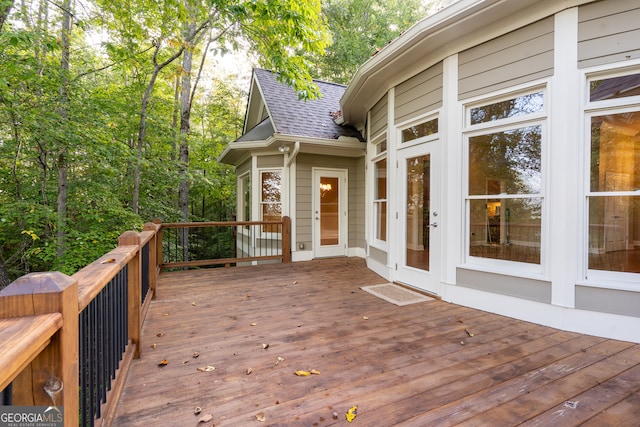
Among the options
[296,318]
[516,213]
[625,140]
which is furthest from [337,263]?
[625,140]

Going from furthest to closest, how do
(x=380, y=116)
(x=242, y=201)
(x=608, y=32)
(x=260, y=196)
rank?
1. (x=242, y=201)
2. (x=260, y=196)
3. (x=380, y=116)
4. (x=608, y=32)

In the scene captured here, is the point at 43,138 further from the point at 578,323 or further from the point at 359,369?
the point at 578,323

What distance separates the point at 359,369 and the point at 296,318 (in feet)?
3.58

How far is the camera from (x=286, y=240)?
5926mm

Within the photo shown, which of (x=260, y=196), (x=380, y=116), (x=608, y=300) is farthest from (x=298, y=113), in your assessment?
(x=608, y=300)

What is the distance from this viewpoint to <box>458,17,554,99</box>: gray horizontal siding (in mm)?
2828

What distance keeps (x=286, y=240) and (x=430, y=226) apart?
2994mm

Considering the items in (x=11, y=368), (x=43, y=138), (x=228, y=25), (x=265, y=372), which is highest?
(x=228, y=25)

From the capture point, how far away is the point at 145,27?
5586 millimetres

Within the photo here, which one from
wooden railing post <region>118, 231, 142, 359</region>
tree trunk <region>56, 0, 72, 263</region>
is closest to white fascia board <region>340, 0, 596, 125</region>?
wooden railing post <region>118, 231, 142, 359</region>

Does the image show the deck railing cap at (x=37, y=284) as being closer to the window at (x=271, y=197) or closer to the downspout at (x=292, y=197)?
the downspout at (x=292, y=197)

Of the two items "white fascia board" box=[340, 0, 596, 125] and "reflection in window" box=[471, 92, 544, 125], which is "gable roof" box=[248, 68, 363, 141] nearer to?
"white fascia board" box=[340, 0, 596, 125]

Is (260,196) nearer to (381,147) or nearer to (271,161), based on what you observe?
(271,161)

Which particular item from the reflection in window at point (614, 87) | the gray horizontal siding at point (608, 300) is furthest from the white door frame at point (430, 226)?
the reflection in window at point (614, 87)
